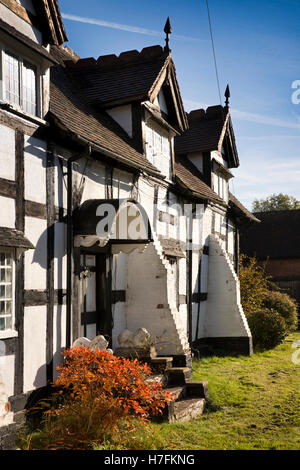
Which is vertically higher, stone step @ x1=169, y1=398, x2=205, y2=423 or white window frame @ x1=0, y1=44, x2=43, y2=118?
white window frame @ x1=0, y1=44, x2=43, y2=118

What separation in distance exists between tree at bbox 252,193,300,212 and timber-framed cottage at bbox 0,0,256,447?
4214 centimetres

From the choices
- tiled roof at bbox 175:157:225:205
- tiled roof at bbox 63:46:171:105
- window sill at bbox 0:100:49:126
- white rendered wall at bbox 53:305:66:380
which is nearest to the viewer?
window sill at bbox 0:100:49:126

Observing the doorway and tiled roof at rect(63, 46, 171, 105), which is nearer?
the doorway

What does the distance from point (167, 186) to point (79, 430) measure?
8.55 meters

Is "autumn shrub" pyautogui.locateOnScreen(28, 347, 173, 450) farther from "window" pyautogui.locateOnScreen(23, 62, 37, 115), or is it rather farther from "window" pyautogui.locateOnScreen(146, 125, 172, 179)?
"window" pyautogui.locateOnScreen(146, 125, 172, 179)

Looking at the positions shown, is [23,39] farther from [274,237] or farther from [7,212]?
[274,237]

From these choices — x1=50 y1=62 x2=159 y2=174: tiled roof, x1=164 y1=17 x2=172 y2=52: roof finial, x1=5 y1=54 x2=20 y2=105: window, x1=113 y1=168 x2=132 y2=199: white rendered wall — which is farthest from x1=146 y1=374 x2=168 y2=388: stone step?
x1=164 y1=17 x2=172 y2=52: roof finial

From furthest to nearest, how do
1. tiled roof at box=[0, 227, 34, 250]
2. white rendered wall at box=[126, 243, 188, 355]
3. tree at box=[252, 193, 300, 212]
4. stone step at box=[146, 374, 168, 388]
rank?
1. tree at box=[252, 193, 300, 212]
2. white rendered wall at box=[126, 243, 188, 355]
3. stone step at box=[146, 374, 168, 388]
4. tiled roof at box=[0, 227, 34, 250]

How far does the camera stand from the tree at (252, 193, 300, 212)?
58094mm

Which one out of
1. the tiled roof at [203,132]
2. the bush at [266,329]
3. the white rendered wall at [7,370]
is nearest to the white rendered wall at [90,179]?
the white rendered wall at [7,370]

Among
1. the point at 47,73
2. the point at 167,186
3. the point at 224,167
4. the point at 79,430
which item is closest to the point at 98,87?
the point at 167,186

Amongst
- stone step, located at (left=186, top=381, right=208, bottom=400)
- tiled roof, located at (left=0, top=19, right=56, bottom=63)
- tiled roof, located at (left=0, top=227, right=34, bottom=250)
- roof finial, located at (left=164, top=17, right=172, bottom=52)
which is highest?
roof finial, located at (left=164, top=17, right=172, bottom=52)
